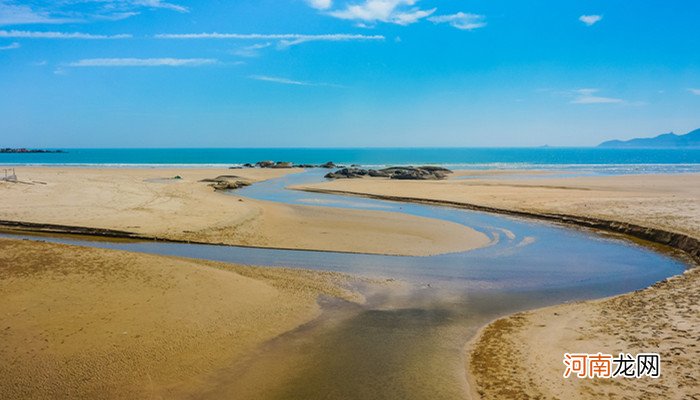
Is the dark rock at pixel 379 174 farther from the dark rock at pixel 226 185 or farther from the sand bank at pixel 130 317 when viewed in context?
the sand bank at pixel 130 317

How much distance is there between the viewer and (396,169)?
231ft

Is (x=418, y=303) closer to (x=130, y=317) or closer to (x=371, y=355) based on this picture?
(x=371, y=355)

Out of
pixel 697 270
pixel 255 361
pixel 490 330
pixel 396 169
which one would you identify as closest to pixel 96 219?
pixel 255 361

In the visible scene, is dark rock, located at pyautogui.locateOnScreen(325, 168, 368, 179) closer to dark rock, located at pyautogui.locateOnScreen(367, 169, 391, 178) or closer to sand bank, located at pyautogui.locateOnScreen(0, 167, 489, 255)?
dark rock, located at pyautogui.locateOnScreen(367, 169, 391, 178)

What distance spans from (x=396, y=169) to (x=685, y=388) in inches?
2525

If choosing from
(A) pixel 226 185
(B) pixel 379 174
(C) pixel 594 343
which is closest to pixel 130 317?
(C) pixel 594 343

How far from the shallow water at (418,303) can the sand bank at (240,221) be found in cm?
129

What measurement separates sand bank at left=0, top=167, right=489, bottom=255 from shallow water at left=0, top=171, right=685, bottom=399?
4.22ft

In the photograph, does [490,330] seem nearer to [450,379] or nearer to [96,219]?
[450,379]

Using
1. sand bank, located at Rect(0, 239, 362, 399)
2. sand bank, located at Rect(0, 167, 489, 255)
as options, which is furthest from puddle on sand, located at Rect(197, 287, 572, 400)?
sand bank, located at Rect(0, 167, 489, 255)

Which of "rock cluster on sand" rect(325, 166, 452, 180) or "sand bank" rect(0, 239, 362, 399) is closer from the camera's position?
"sand bank" rect(0, 239, 362, 399)

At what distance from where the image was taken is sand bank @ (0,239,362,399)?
7492 millimetres

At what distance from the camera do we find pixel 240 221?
76.2 ft

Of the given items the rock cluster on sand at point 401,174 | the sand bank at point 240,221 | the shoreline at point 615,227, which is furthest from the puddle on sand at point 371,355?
the rock cluster on sand at point 401,174
